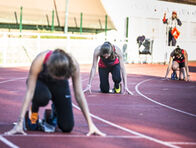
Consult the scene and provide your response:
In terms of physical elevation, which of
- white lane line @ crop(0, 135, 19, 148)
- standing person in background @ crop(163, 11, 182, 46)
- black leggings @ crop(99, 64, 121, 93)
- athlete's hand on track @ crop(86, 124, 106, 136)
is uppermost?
standing person in background @ crop(163, 11, 182, 46)

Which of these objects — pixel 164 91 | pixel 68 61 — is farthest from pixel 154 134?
pixel 164 91

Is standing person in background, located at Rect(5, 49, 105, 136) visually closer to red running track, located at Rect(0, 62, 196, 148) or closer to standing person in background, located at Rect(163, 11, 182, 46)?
red running track, located at Rect(0, 62, 196, 148)

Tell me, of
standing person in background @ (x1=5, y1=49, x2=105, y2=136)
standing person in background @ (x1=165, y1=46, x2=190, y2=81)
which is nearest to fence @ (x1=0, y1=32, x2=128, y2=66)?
standing person in background @ (x1=165, y1=46, x2=190, y2=81)

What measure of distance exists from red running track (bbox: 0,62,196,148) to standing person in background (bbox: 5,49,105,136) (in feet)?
0.62

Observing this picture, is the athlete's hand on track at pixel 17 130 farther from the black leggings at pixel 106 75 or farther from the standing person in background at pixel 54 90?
the black leggings at pixel 106 75

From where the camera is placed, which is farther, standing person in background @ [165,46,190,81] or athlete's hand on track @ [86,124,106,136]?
standing person in background @ [165,46,190,81]

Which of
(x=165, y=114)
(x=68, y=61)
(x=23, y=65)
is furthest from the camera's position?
(x=23, y=65)

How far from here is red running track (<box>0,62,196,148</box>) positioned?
256 inches

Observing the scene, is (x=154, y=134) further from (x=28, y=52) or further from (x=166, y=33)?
(x=166, y=33)

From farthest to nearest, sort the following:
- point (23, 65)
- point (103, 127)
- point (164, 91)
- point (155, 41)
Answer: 1. point (155, 41)
2. point (23, 65)
3. point (164, 91)
4. point (103, 127)

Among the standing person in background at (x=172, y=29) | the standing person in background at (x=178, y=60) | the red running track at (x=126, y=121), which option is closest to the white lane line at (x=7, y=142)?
the red running track at (x=126, y=121)

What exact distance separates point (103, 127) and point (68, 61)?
Answer: 196cm

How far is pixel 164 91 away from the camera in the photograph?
14.3 m

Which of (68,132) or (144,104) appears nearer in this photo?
(68,132)
